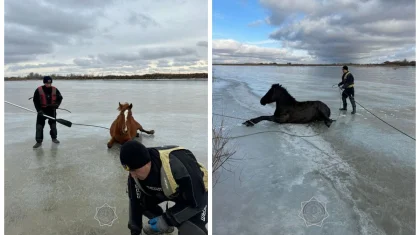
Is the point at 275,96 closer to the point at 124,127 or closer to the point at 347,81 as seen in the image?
the point at 347,81

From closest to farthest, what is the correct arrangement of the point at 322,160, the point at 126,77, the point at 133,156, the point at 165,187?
1. the point at 133,156
2. the point at 165,187
3. the point at 322,160
4. the point at 126,77

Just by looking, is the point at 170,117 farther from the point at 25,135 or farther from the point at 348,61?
the point at 348,61

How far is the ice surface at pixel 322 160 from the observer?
1.72 metres

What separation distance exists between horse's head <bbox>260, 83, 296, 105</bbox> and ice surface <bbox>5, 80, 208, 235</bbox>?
629 millimetres

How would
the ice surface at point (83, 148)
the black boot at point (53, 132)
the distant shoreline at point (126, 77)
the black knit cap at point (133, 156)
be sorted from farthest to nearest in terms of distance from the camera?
the black boot at point (53, 132)
the distant shoreline at point (126, 77)
the ice surface at point (83, 148)
the black knit cap at point (133, 156)

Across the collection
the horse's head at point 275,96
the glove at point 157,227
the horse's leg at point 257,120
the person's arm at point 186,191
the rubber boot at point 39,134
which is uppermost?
the horse's head at point 275,96

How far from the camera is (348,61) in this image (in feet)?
7.35

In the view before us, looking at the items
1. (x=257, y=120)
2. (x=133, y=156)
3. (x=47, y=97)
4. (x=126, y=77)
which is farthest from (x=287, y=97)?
(x=47, y=97)

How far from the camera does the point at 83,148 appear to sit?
2324 millimetres

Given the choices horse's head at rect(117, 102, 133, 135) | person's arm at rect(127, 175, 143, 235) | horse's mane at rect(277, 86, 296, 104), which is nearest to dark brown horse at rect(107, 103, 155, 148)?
horse's head at rect(117, 102, 133, 135)

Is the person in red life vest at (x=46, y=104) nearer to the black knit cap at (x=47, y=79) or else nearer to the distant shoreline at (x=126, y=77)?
the black knit cap at (x=47, y=79)

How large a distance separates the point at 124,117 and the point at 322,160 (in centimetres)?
141

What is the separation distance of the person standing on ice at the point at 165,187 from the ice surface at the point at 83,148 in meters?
0.20

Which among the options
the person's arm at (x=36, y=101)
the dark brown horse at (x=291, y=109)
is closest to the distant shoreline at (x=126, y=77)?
the person's arm at (x=36, y=101)
